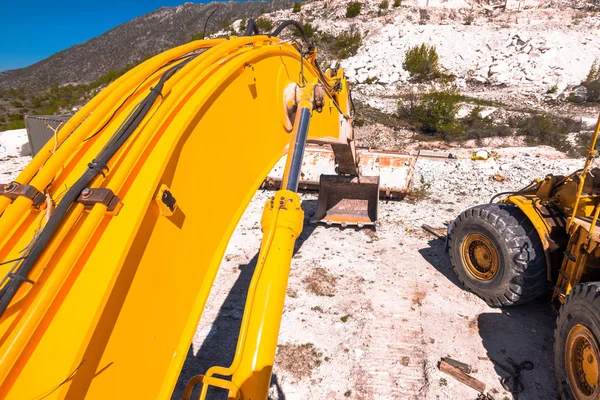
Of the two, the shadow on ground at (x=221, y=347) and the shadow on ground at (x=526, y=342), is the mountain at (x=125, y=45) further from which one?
the shadow on ground at (x=526, y=342)

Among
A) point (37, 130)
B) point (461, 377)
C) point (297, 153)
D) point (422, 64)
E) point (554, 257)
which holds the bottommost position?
point (461, 377)

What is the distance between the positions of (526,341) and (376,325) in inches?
65.5

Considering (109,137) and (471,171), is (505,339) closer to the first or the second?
(109,137)

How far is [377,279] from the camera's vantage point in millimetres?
4902

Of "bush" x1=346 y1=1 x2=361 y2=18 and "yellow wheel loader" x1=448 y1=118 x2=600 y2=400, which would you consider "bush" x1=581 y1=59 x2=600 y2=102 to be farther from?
"bush" x1=346 y1=1 x2=361 y2=18

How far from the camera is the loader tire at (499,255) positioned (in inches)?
151

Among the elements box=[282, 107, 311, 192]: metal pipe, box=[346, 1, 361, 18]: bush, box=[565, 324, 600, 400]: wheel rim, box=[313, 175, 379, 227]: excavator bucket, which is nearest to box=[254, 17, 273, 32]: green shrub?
box=[346, 1, 361, 18]: bush

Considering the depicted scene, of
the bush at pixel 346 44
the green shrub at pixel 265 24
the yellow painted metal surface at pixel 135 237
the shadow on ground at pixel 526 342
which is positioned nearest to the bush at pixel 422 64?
the bush at pixel 346 44

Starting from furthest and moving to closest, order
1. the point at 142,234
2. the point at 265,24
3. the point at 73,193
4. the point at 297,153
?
1. the point at 265,24
2. the point at 297,153
3. the point at 142,234
4. the point at 73,193

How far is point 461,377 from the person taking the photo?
3303 millimetres

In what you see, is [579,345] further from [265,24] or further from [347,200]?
[265,24]

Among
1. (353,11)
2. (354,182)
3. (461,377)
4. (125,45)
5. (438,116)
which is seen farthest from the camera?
(125,45)

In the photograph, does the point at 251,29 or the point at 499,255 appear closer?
the point at 251,29

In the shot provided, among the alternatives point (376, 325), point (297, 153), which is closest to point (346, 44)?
point (376, 325)
